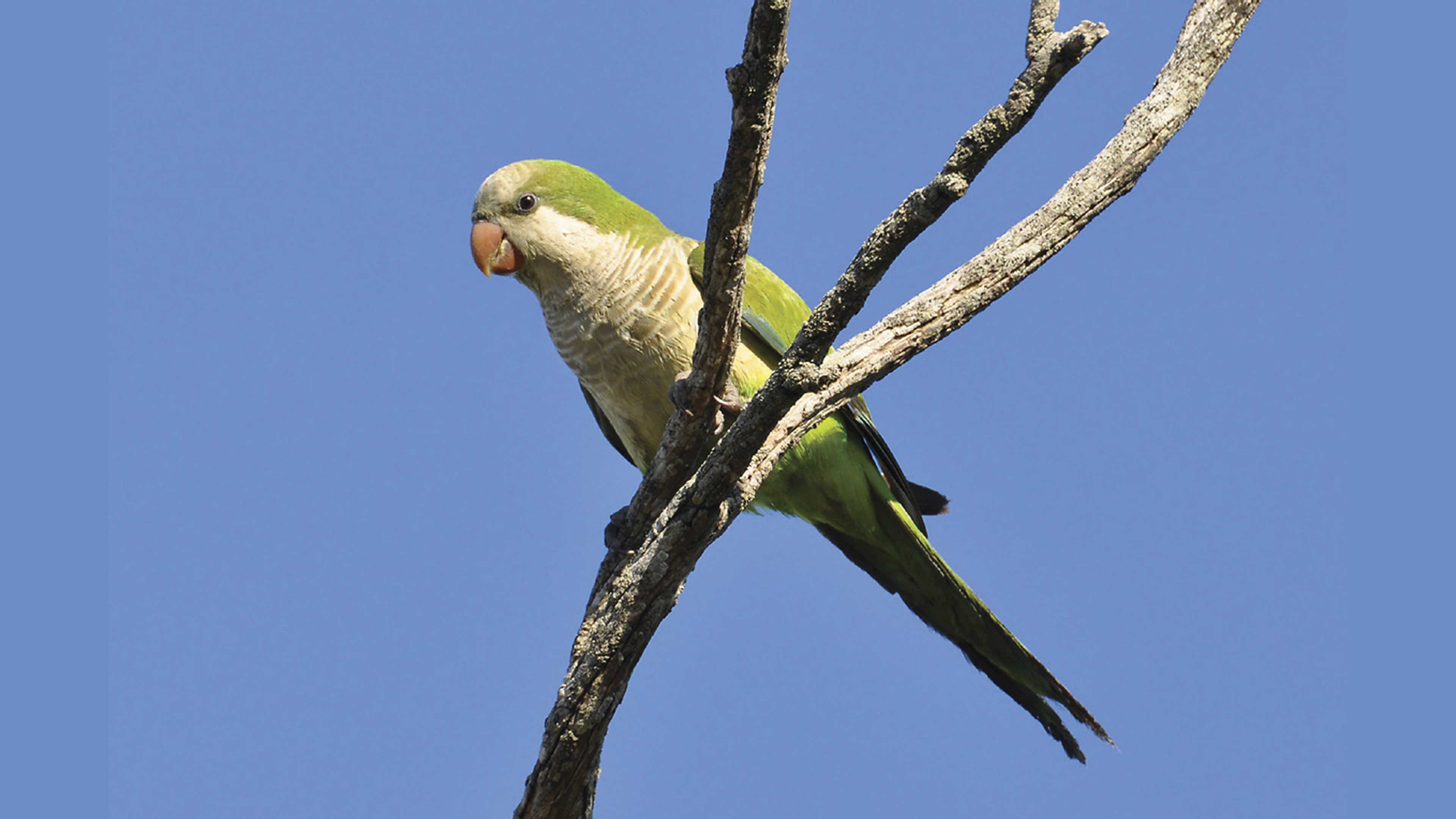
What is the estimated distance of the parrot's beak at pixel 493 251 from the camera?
5711mm

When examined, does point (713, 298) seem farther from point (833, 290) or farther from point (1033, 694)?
point (1033, 694)

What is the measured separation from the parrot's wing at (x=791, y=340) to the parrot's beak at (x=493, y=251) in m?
0.91

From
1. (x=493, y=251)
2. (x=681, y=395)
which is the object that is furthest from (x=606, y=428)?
(x=681, y=395)

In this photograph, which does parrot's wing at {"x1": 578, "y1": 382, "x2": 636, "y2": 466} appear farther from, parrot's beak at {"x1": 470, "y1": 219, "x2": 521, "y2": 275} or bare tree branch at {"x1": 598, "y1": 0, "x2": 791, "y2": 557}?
bare tree branch at {"x1": 598, "y1": 0, "x2": 791, "y2": 557}

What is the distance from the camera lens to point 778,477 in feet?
17.5

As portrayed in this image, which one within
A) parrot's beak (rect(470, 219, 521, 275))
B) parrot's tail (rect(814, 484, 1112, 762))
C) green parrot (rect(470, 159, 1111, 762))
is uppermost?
parrot's beak (rect(470, 219, 521, 275))

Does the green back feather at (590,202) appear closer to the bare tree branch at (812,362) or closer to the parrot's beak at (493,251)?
the parrot's beak at (493,251)

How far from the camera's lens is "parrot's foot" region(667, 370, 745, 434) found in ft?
12.8

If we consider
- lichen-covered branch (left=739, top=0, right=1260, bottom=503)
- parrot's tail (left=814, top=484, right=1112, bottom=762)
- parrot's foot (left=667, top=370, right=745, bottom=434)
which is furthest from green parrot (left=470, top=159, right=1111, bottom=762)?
lichen-covered branch (left=739, top=0, right=1260, bottom=503)

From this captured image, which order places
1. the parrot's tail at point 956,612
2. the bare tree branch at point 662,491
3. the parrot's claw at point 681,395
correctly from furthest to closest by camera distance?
the parrot's tail at point 956,612, the parrot's claw at point 681,395, the bare tree branch at point 662,491

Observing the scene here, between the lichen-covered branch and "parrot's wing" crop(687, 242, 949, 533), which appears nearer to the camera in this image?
the lichen-covered branch

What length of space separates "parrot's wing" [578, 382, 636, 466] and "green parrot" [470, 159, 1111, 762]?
1.46ft

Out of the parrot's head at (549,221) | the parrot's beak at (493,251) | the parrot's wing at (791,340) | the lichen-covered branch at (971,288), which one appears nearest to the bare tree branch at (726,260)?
the lichen-covered branch at (971,288)

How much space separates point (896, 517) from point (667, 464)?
1538mm
